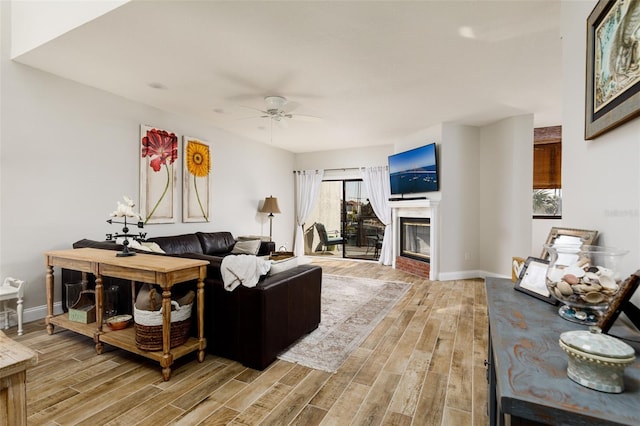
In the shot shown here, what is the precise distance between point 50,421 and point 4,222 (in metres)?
2.33

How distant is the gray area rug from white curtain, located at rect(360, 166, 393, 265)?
58.2 inches

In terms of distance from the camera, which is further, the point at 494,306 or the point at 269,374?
the point at 269,374

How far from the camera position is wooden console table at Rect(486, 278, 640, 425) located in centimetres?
55

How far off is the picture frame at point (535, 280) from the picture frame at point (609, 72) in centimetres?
57

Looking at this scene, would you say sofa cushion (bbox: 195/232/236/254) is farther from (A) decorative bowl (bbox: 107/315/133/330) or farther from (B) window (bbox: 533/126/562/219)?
(B) window (bbox: 533/126/562/219)

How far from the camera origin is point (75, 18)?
245 centimetres

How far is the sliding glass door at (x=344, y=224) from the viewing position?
277 inches

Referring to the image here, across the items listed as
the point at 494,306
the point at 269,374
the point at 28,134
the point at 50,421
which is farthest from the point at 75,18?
the point at 494,306

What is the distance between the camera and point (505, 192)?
4.93m

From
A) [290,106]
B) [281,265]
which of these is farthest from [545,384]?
[290,106]

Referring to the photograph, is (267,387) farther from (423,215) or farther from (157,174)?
(423,215)

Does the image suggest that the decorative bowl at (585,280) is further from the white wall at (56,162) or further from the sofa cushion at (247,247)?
the sofa cushion at (247,247)

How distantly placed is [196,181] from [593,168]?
4914 mm

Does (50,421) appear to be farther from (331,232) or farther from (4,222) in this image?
(331,232)
